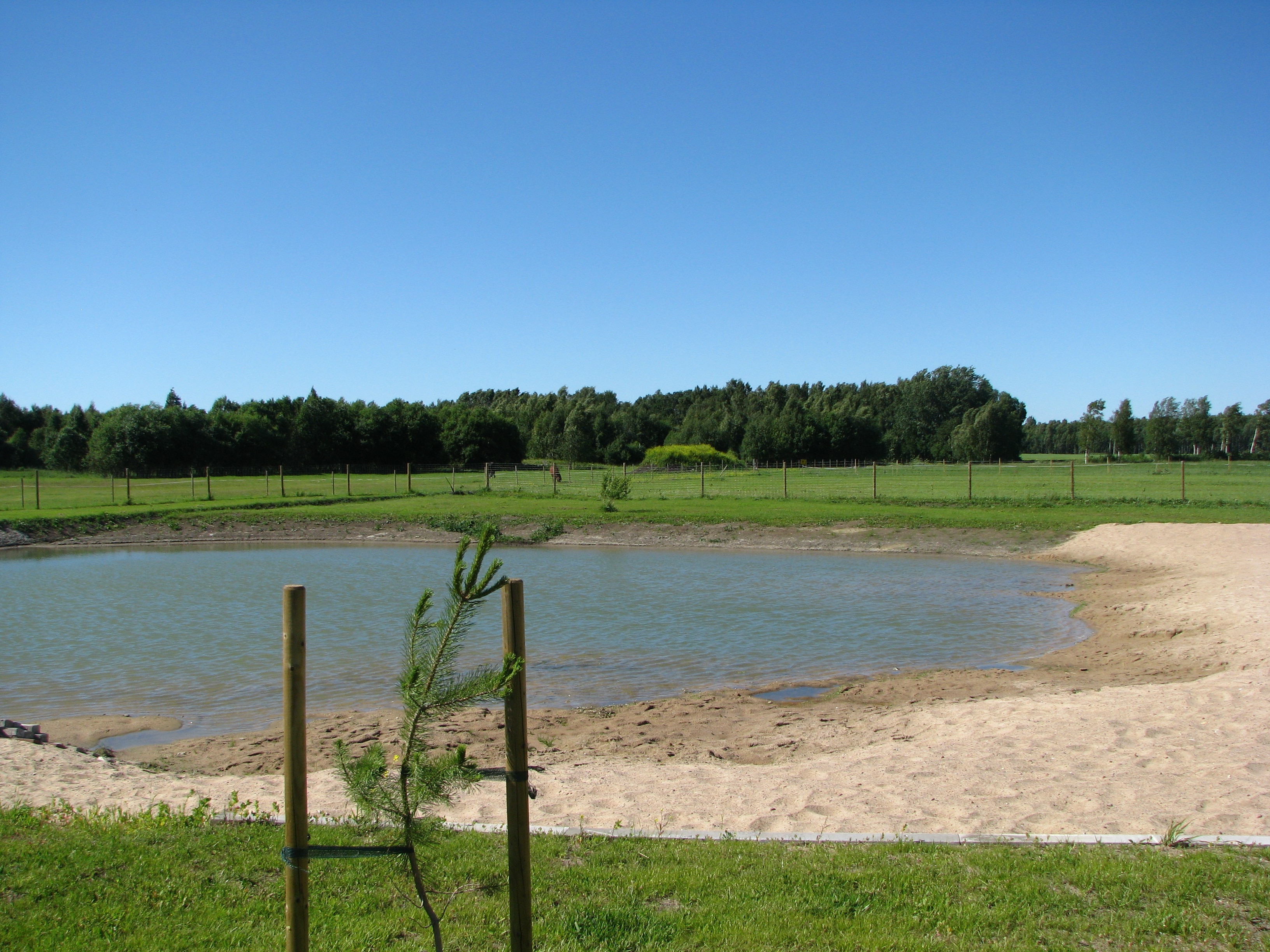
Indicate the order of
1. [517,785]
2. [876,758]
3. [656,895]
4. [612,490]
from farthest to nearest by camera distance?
[612,490], [876,758], [656,895], [517,785]

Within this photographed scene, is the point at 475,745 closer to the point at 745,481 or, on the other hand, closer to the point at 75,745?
the point at 75,745


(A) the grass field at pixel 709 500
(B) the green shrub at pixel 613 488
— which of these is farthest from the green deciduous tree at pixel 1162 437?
(B) the green shrub at pixel 613 488

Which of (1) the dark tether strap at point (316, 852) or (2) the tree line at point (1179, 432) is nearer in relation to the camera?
(1) the dark tether strap at point (316, 852)

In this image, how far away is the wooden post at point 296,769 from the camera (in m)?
3.06

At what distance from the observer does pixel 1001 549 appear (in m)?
26.0

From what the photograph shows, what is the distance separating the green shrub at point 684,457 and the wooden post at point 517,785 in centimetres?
8200

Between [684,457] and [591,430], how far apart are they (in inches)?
1000

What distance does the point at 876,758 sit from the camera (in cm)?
772

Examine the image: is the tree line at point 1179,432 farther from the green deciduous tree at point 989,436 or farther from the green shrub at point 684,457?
the green shrub at point 684,457

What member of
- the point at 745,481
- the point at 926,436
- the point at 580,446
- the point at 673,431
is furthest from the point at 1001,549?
the point at 926,436

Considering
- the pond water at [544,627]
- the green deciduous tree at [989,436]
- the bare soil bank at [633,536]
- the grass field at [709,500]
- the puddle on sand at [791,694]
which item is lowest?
the puddle on sand at [791,694]

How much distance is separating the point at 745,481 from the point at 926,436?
298ft

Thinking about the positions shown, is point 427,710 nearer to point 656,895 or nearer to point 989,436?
point 656,895

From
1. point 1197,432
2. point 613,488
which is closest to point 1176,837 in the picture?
point 613,488
